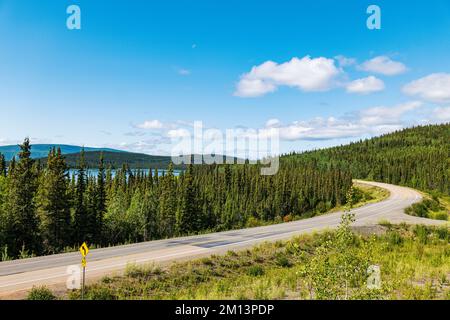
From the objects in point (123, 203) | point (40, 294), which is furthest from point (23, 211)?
point (40, 294)

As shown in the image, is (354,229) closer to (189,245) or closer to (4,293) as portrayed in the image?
(189,245)

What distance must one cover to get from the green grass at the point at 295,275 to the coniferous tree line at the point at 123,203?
16.2 metres

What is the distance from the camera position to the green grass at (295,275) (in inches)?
411

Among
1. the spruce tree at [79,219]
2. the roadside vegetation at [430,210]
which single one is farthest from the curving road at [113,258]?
the spruce tree at [79,219]

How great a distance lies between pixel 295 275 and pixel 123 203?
5701 centimetres

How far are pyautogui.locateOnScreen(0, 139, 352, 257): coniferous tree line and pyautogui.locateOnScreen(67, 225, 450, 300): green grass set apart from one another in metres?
16.2

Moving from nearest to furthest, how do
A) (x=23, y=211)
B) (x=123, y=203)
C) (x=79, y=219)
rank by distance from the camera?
(x=23, y=211) → (x=79, y=219) → (x=123, y=203)

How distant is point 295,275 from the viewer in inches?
690

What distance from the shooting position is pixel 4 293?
13141 millimetres

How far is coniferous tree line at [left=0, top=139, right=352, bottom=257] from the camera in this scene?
39.4 meters

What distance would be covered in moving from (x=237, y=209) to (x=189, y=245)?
8295 centimetres

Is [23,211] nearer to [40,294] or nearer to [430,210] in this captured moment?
[40,294]
